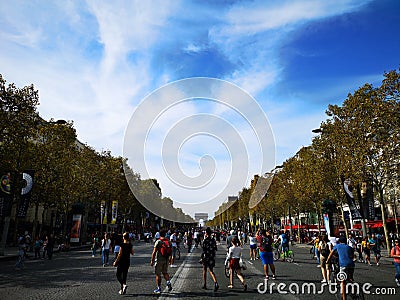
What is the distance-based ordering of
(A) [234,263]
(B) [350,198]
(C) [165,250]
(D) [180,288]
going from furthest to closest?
(B) [350,198], (A) [234,263], (D) [180,288], (C) [165,250]

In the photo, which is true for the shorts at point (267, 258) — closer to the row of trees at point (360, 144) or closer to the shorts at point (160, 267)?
the shorts at point (160, 267)

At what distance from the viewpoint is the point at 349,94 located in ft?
89.2

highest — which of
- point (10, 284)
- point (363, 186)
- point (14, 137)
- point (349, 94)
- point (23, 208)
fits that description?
point (349, 94)

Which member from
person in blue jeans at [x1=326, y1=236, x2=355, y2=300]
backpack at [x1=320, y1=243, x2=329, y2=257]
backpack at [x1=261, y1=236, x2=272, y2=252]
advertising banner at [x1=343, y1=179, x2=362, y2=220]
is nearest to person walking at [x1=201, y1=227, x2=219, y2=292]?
backpack at [x1=261, y1=236, x2=272, y2=252]

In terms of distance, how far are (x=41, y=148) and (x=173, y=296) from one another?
1057 inches

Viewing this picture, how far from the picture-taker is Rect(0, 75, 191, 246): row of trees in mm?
23469

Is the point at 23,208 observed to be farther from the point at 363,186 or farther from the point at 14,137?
the point at 363,186

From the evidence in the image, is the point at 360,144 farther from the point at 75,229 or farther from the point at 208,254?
the point at 75,229

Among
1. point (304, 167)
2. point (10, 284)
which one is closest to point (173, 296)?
point (10, 284)

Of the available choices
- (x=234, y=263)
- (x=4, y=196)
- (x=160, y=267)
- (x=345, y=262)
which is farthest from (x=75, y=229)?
(x=345, y=262)

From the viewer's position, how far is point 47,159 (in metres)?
31.6

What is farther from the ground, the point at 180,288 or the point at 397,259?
the point at 397,259

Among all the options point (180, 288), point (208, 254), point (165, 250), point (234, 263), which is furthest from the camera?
point (208, 254)

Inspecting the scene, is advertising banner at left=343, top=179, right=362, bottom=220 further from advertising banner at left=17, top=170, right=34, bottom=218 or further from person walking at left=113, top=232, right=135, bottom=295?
advertising banner at left=17, top=170, right=34, bottom=218
